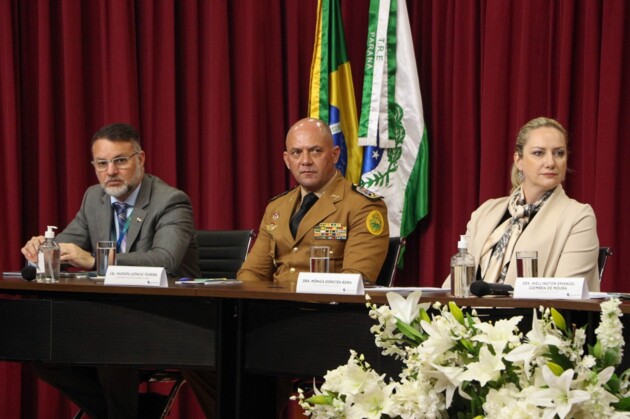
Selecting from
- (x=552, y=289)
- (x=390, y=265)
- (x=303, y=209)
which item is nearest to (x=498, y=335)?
(x=552, y=289)

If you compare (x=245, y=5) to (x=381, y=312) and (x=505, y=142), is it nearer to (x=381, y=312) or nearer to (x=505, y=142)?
(x=505, y=142)

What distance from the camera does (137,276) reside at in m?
2.99

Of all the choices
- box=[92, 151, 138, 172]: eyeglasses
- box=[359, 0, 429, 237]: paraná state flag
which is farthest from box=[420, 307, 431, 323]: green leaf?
box=[359, 0, 429, 237]: paraná state flag

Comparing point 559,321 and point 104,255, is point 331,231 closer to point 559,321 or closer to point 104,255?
point 104,255

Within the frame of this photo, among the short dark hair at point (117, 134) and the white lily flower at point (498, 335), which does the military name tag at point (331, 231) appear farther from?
the white lily flower at point (498, 335)

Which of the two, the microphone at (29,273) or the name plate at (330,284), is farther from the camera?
the microphone at (29,273)

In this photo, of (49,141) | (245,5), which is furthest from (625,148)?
(49,141)

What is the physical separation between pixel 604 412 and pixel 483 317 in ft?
5.40

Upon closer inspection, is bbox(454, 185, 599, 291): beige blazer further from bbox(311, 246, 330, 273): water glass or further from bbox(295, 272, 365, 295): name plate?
bbox(295, 272, 365, 295): name plate

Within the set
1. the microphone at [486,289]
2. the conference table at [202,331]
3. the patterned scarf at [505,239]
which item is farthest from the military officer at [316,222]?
the microphone at [486,289]

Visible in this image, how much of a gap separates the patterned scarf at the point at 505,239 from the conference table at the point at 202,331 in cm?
63

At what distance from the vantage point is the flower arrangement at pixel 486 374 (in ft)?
2.77

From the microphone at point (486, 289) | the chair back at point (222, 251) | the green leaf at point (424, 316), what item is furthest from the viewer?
the chair back at point (222, 251)

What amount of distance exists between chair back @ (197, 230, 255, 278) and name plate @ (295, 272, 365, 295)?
1.27 meters
